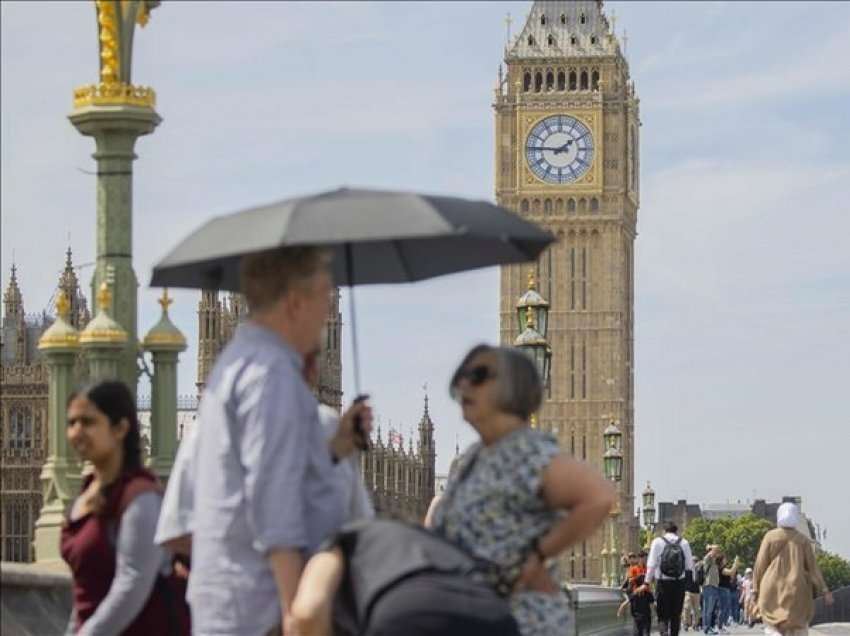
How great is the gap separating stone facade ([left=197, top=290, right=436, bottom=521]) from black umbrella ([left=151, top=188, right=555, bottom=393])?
41412 mm

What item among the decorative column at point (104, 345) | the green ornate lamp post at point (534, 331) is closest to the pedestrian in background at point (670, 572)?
the green ornate lamp post at point (534, 331)

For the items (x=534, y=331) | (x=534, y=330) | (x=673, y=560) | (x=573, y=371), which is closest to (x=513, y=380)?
(x=673, y=560)

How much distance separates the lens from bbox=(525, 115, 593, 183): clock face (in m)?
99.2

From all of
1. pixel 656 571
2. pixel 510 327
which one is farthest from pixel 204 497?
pixel 510 327

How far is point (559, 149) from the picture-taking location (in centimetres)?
9950

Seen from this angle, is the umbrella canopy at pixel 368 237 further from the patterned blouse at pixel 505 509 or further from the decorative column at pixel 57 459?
the decorative column at pixel 57 459

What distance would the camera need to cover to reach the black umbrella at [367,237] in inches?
239

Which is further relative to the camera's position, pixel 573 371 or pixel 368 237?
pixel 573 371

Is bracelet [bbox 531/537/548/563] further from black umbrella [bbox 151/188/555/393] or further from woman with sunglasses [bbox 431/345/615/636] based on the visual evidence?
black umbrella [bbox 151/188/555/393]

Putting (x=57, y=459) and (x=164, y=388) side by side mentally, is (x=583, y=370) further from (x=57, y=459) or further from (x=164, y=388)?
(x=57, y=459)

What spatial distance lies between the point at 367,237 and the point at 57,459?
869 centimetres

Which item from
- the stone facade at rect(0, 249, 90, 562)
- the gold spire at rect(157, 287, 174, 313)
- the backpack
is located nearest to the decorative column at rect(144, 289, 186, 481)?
the gold spire at rect(157, 287, 174, 313)

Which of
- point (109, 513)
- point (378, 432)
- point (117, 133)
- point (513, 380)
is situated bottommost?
point (378, 432)

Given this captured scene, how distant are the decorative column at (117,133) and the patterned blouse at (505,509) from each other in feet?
23.3
